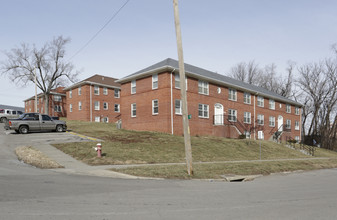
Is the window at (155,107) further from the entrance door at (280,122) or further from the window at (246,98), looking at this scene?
the entrance door at (280,122)

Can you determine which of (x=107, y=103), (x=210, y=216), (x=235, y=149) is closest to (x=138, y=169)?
(x=210, y=216)

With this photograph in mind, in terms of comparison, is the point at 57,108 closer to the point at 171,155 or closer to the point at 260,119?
the point at 260,119

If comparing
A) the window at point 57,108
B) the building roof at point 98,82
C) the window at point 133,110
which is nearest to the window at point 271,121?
the window at point 133,110

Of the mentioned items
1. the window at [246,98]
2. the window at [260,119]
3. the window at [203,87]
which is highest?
the window at [203,87]

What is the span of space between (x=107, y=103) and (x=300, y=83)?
3977cm

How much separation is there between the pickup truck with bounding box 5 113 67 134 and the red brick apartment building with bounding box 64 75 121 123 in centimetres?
1976

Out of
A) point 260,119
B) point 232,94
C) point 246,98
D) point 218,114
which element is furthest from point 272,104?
point 218,114

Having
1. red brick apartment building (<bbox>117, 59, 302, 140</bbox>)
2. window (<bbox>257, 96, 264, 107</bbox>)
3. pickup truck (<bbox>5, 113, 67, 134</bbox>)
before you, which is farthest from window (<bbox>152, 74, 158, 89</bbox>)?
window (<bbox>257, 96, 264, 107</bbox>)

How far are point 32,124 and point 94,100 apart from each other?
22.4m

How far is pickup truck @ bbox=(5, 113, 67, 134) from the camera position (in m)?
24.0

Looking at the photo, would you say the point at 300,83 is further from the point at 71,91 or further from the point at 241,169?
the point at 241,169

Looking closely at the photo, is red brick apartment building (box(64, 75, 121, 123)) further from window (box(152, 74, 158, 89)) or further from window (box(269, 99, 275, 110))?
window (box(269, 99, 275, 110))

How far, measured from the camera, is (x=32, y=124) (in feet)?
81.1

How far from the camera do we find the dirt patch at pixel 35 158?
1247 cm
